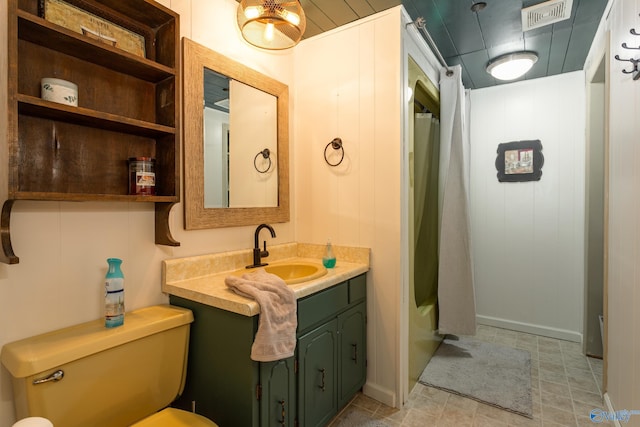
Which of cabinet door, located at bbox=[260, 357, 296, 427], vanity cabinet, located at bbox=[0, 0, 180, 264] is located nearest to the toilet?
cabinet door, located at bbox=[260, 357, 296, 427]

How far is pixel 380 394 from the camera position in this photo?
1.91 metres

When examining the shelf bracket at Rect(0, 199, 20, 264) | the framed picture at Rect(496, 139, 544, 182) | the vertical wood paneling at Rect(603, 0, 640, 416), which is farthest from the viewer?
the framed picture at Rect(496, 139, 544, 182)

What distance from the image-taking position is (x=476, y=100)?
124 inches

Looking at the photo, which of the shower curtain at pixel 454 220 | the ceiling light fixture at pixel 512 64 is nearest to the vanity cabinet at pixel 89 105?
the shower curtain at pixel 454 220

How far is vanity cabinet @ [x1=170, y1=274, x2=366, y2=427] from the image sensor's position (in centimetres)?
123

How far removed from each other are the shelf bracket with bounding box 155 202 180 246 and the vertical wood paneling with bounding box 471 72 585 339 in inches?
112

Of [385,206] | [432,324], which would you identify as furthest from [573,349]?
[385,206]

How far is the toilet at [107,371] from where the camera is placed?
0.98 m

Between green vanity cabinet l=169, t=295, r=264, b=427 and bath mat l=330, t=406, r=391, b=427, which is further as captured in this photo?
bath mat l=330, t=406, r=391, b=427

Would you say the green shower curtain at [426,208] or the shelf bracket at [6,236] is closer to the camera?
the shelf bracket at [6,236]

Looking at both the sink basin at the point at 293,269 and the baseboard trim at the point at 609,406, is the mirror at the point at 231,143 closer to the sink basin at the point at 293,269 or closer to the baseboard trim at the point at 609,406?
the sink basin at the point at 293,269

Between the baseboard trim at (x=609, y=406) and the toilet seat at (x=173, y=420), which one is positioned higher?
the toilet seat at (x=173, y=420)

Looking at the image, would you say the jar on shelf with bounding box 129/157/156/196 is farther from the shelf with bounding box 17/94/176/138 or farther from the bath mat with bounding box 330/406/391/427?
the bath mat with bounding box 330/406/391/427

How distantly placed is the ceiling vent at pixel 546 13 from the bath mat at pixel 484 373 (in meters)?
2.31
